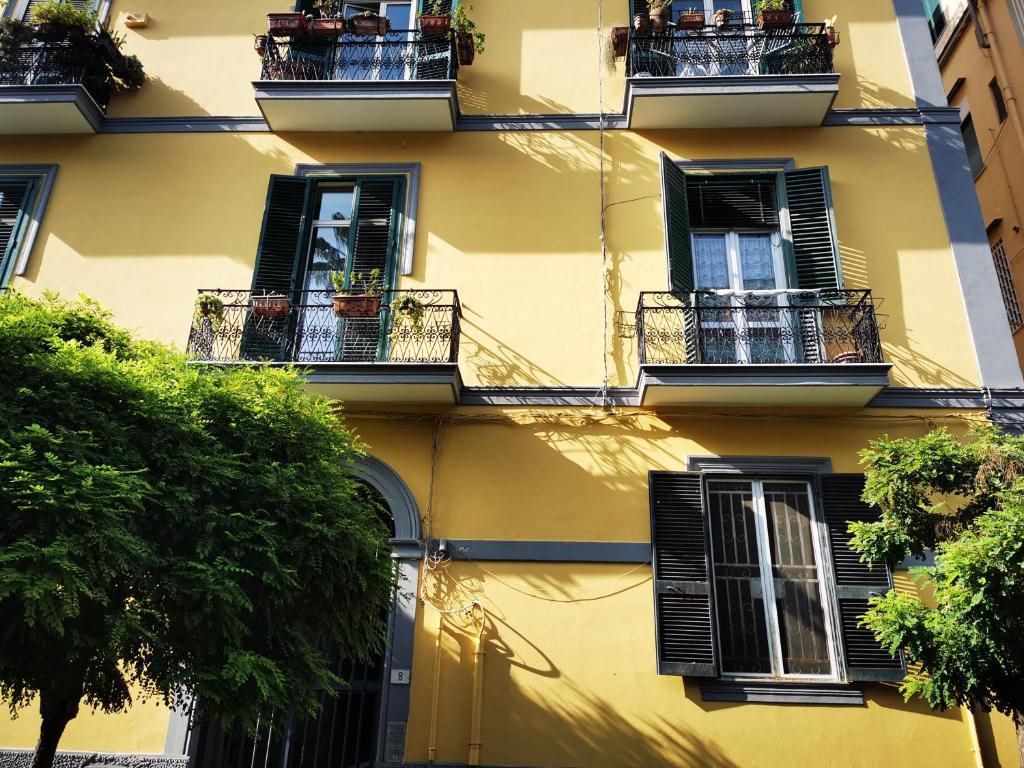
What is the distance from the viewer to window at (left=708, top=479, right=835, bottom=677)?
7.05 metres

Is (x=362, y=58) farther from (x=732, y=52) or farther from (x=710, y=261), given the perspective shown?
(x=710, y=261)

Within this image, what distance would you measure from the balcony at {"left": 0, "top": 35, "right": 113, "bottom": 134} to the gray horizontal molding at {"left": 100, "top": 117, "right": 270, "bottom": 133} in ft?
0.72

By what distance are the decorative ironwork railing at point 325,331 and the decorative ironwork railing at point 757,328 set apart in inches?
82.9

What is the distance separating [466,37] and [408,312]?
3.77 m

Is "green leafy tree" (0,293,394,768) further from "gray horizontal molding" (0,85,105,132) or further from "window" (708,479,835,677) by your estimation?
"gray horizontal molding" (0,85,105,132)

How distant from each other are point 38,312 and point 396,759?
4.57m

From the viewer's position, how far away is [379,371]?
24.7ft

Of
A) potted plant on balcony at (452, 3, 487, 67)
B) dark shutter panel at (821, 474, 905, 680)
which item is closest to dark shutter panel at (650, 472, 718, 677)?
dark shutter panel at (821, 474, 905, 680)

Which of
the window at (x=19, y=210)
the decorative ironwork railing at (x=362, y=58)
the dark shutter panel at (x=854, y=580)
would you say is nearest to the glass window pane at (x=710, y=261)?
the dark shutter panel at (x=854, y=580)

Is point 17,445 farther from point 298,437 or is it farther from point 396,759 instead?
point 396,759

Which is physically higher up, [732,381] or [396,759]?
[732,381]

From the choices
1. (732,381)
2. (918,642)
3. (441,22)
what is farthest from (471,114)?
(918,642)

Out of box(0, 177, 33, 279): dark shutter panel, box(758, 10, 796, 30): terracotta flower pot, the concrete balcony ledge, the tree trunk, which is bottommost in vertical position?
the tree trunk

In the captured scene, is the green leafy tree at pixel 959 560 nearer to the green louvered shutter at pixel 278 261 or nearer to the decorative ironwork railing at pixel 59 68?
the green louvered shutter at pixel 278 261
